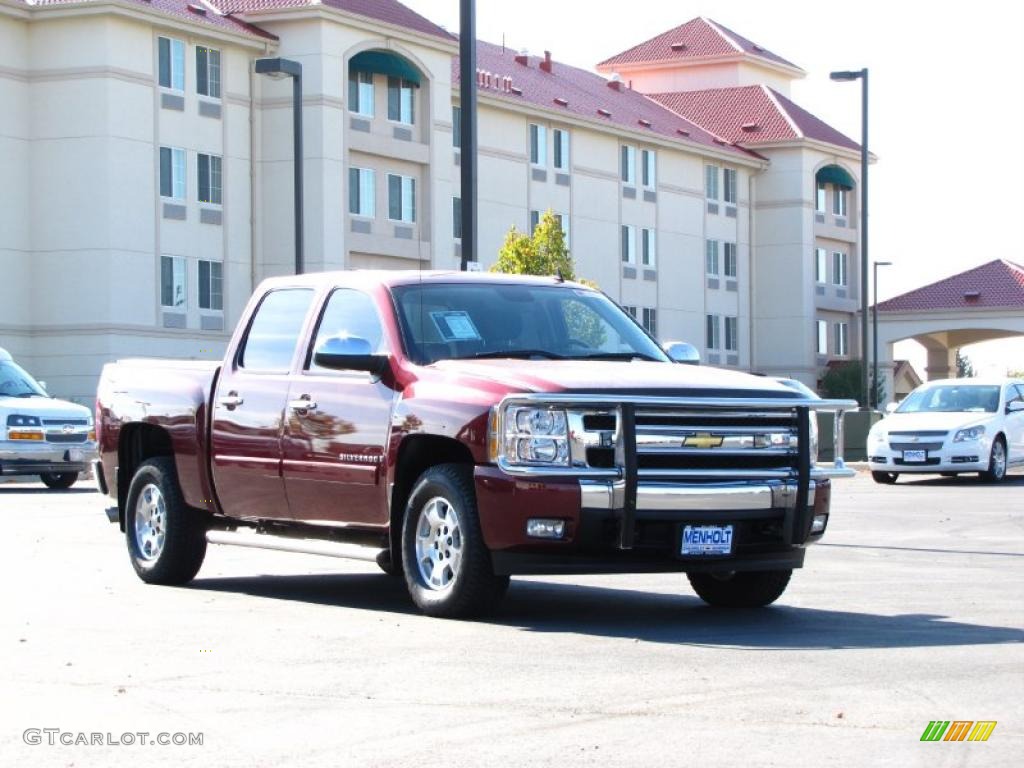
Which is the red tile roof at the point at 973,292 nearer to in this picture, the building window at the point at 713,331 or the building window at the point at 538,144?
the building window at the point at 713,331

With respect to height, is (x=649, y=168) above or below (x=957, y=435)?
above

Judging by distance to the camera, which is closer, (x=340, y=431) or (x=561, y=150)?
(x=340, y=431)

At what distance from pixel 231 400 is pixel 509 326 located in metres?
1.96

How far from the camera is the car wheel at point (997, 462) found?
3161 centimetres

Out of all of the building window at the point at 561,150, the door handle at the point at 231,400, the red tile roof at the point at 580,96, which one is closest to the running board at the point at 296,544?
the door handle at the point at 231,400

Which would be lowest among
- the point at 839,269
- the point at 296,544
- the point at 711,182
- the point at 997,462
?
the point at 997,462

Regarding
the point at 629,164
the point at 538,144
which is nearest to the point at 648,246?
the point at 629,164

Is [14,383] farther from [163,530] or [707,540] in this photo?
[707,540]

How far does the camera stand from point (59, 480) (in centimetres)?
3138

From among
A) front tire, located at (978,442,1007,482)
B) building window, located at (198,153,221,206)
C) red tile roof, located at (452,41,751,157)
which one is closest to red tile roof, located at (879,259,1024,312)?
red tile roof, located at (452,41,751,157)

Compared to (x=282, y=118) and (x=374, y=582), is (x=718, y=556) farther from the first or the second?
(x=282, y=118)

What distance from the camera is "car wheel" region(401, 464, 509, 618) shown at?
35.8 ft

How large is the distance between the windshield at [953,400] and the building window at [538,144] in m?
40.6

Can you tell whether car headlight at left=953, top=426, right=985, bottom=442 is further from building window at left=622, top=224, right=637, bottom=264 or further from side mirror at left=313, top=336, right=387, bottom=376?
building window at left=622, top=224, right=637, bottom=264
